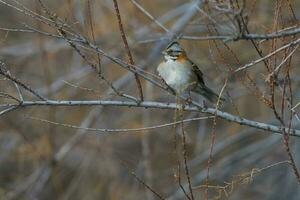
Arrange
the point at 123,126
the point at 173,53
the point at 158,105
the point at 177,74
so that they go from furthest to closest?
the point at 123,126 → the point at 173,53 → the point at 177,74 → the point at 158,105

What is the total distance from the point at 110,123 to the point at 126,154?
1.10 metres

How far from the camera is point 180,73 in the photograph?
5199 millimetres

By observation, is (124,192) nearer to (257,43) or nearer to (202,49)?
(202,49)

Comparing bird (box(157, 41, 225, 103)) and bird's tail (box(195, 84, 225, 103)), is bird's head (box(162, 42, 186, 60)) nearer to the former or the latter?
bird (box(157, 41, 225, 103))

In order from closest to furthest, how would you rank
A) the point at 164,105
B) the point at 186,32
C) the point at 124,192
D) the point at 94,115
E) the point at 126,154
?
the point at 164,105 < the point at 94,115 < the point at 186,32 < the point at 124,192 < the point at 126,154

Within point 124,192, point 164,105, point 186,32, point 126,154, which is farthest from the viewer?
point 126,154

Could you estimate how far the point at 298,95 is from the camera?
24.2 feet

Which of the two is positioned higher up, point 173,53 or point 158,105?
point 173,53

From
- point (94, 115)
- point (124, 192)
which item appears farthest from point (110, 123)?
point (94, 115)

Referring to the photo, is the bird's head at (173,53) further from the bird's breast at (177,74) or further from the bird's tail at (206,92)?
the bird's tail at (206,92)

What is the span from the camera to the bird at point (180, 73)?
16.8ft

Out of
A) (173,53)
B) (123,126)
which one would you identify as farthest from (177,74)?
(123,126)

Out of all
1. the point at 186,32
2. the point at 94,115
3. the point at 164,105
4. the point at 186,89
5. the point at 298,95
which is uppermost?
the point at 186,32

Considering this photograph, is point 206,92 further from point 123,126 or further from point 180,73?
point 123,126
